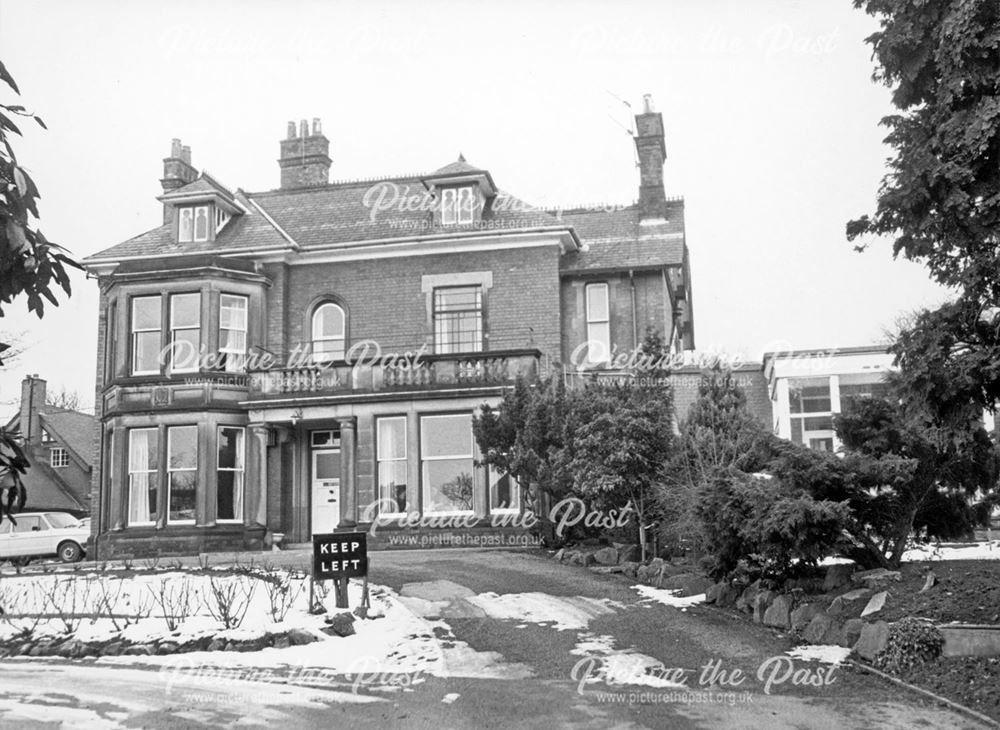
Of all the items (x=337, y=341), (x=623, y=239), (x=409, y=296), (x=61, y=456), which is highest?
(x=623, y=239)

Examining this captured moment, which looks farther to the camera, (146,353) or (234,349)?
(234,349)

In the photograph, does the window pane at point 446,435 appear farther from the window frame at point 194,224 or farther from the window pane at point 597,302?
the window frame at point 194,224

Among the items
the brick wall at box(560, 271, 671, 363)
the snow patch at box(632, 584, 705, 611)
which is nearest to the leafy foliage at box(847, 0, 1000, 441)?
the snow patch at box(632, 584, 705, 611)

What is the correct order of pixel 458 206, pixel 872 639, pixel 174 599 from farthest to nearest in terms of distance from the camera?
1. pixel 458 206
2. pixel 174 599
3. pixel 872 639

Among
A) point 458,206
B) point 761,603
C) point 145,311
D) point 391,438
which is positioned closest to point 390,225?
point 458,206

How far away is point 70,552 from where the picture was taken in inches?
1137

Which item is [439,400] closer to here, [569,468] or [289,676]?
[569,468]

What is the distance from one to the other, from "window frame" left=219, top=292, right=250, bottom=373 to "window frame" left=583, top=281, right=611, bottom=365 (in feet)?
28.6

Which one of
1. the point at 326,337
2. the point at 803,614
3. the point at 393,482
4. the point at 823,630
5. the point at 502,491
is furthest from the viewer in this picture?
the point at 326,337

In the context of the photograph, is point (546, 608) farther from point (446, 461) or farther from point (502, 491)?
point (446, 461)

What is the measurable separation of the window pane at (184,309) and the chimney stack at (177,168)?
5.92m

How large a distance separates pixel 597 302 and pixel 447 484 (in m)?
6.54

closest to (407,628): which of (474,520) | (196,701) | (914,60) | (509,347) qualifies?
(196,701)

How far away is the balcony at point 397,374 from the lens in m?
24.5
